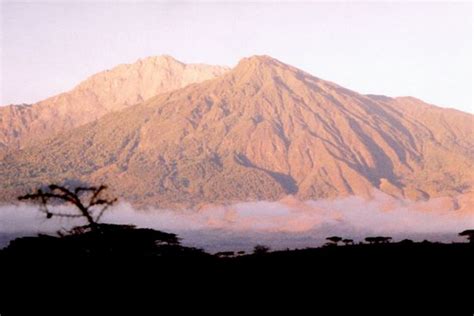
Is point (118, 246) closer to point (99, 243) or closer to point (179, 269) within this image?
point (99, 243)

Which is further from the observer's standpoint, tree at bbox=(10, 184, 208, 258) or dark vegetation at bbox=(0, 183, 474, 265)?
tree at bbox=(10, 184, 208, 258)

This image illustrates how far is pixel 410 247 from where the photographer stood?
38906 millimetres

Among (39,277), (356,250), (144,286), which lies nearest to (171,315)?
(144,286)

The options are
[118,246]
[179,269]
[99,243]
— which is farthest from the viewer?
[118,246]

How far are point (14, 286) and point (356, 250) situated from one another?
66.2ft

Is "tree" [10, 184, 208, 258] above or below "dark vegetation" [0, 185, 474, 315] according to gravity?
above

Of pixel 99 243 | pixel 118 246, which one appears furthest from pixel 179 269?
pixel 99 243

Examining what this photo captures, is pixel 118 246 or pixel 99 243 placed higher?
pixel 99 243

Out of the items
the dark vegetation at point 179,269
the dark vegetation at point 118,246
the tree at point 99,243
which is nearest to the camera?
the dark vegetation at point 118,246

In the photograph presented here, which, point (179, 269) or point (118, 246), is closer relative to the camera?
point (179, 269)

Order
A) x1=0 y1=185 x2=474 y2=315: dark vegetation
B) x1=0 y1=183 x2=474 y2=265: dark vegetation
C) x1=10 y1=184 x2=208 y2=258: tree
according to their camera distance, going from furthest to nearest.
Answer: x1=10 y1=184 x2=208 y2=258: tree < x1=0 y1=185 x2=474 y2=315: dark vegetation < x1=0 y1=183 x2=474 y2=265: dark vegetation

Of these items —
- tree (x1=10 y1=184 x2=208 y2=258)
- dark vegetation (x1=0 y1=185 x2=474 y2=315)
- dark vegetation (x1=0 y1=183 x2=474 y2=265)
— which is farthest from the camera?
tree (x1=10 y1=184 x2=208 y2=258)

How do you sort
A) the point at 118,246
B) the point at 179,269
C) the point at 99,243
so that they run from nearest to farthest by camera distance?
the point at 99,243, the point at 179,269, the point at 118,246

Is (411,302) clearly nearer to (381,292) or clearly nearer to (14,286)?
(381,292)
